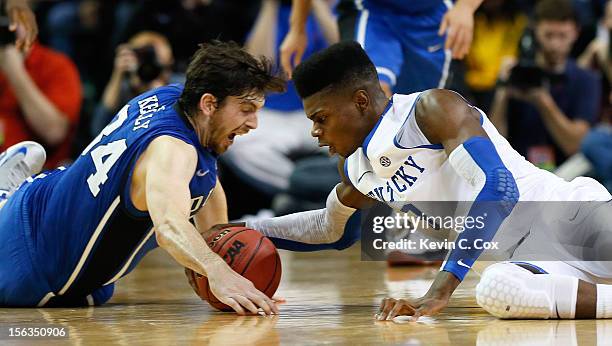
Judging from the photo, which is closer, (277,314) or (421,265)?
(277,314)

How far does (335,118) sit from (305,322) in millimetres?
780

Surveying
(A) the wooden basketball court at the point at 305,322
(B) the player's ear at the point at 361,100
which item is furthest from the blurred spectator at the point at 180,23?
(B) the player's ear at the point at 361,100

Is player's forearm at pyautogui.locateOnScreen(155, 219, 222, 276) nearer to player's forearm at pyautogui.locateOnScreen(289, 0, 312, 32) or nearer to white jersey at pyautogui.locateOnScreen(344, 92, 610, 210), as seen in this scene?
white jersey at pyautogui.locateOnScreen(344, 92, 610, 210)

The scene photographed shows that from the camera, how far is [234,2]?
970 centimetres

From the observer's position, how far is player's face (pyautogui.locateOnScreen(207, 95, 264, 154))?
3.92 metres

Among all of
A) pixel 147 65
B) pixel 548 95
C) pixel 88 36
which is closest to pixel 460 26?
pixel 548 95

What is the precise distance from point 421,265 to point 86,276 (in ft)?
7.68

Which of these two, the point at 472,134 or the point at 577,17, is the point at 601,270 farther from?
the point at 577,17

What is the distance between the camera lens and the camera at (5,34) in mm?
7820

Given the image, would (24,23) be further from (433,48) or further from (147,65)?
(147,65)

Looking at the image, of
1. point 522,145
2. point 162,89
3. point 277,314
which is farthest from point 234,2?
point 277,314

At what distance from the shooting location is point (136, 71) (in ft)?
26.5

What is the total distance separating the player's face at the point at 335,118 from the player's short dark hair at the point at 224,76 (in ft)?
0.67

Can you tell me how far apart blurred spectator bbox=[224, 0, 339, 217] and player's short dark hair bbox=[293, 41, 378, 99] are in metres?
4.70
